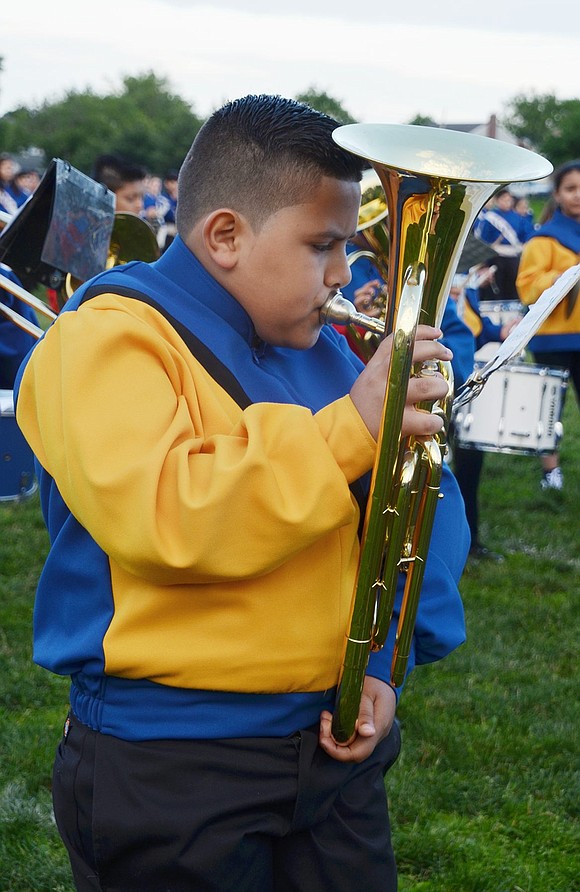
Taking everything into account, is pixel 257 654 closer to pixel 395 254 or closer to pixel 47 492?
pixel 47 492

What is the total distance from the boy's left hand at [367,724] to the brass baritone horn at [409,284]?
2cm

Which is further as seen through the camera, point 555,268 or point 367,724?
point 555,268

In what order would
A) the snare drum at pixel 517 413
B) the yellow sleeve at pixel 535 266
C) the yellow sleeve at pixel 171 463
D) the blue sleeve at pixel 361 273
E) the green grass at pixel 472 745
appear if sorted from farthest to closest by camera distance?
the yellow sleeve at pixel 535 266
the snare drum at pixel 517 413
the blue sleeve at pixel 361 273
the green grass at pixel 472 745
the yellow sleeve at pixel 171 463

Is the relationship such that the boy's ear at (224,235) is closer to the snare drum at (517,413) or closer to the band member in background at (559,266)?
the snare drum at (517,413)

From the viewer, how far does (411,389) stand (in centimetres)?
147

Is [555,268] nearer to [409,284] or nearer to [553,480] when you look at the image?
[553,480]

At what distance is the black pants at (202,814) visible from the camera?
152 cm

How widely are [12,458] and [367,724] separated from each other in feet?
9.14

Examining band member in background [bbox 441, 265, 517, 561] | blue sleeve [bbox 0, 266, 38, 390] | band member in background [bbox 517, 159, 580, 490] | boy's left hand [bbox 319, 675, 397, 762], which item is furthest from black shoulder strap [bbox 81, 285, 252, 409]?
band member in background [bbox 517, 159, 580, 490]

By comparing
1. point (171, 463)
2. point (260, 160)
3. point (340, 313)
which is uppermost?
point (260, 160)

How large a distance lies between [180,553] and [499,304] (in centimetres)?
559

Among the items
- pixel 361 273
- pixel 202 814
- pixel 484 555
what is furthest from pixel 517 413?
pixel 202 814

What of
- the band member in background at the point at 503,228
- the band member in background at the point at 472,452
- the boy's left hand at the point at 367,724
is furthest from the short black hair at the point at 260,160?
the band member in background at the point at 503,228

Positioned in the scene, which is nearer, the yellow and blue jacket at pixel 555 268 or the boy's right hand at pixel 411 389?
the boy's right hand at pixel 411 389
